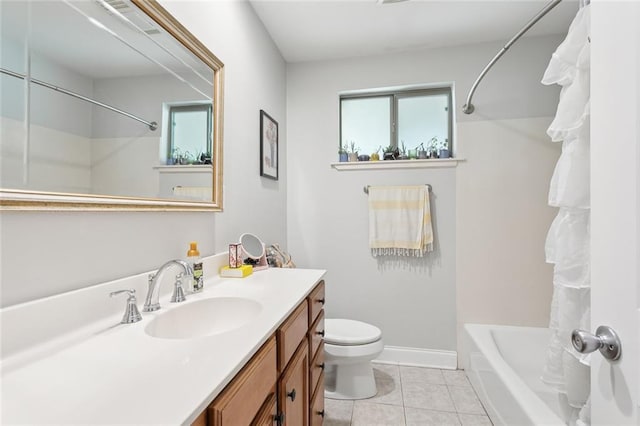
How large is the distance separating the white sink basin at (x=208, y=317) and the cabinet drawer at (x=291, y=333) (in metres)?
0.12

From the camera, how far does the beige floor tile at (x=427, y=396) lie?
1829mm

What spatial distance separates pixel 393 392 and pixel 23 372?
6.49ft

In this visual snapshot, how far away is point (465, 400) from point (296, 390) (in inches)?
55.6

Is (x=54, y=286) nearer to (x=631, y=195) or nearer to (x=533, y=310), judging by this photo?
(x=631, y=195)

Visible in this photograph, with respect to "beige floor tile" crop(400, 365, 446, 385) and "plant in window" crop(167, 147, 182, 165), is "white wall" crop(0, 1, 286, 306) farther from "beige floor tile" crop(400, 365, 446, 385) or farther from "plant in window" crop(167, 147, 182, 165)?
"beige floor tile" crop(400, 365, 446, 385)

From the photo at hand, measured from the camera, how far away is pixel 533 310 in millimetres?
2172

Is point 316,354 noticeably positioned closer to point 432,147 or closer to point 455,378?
point 455,378

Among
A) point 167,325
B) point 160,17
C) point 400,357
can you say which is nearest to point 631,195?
point 167,325

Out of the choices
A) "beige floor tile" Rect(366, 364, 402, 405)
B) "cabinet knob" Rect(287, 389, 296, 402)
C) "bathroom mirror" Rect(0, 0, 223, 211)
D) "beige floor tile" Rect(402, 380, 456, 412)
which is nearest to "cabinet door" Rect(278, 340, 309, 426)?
"cabinet knob" Rect(287, 389, 296, 402)

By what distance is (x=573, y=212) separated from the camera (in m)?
1.20

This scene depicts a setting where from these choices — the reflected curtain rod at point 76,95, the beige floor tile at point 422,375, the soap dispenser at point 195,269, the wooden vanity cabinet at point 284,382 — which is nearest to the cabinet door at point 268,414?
the wooden vanity cabinet at point 284,382

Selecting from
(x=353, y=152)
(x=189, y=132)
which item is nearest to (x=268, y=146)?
(x=353, y=152)

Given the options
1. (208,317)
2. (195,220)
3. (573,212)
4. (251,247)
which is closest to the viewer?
(208,317)

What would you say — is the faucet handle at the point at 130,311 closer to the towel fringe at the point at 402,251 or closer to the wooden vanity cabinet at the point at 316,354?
the wooden vanity cabinet at the point at 316,354
